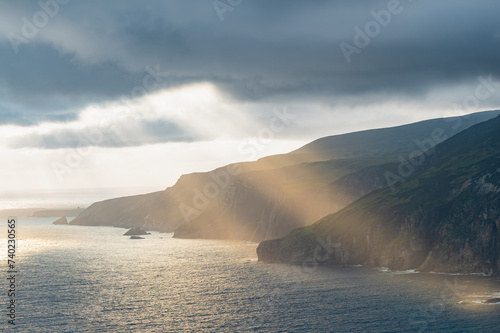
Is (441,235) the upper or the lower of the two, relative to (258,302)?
upper

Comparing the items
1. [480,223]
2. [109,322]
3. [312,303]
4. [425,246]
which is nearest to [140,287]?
[109,322]

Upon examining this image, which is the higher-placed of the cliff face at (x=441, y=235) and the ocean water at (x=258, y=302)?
the cliff face at (x=441, y=235)

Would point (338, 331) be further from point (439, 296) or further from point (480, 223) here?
point (480, 223)

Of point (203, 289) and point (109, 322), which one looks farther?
point (203, 289)

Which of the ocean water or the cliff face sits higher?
the cliff face

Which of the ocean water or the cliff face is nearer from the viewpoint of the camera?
the ocean water

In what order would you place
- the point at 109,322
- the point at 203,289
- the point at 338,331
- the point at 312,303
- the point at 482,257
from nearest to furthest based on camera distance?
the point at 338,331 → the point at 109,322 → the point at 312,303 → the point at 203,289 → the point at 482,257

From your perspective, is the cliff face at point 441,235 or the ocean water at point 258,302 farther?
the cliff face at point 441,235

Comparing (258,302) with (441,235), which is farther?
(441,235)
